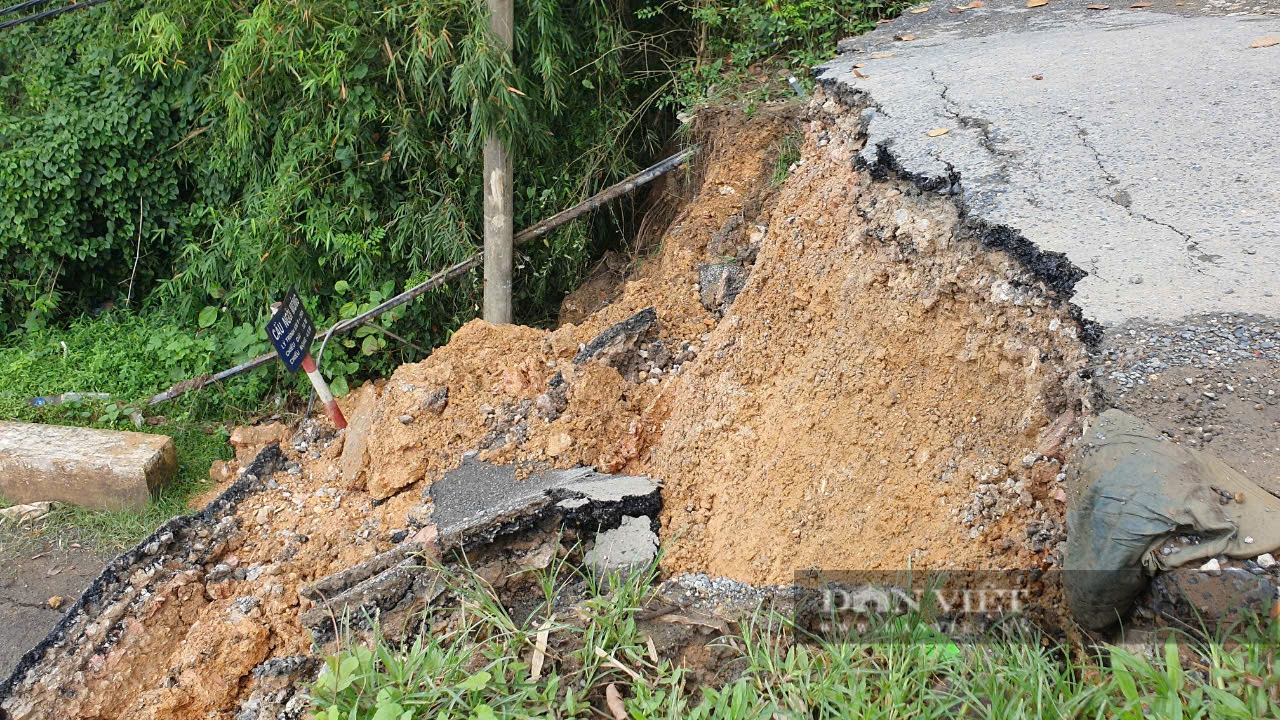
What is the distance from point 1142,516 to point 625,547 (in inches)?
56.5

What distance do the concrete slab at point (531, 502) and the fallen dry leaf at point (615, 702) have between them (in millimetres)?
640

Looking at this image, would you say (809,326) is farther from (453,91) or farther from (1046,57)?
(453,91)

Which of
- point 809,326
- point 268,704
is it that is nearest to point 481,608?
point 268,704

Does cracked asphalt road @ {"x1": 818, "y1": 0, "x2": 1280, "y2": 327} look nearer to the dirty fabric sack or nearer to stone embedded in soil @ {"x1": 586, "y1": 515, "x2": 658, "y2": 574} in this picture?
the dirty fabric sack

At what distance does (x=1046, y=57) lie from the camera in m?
3.82

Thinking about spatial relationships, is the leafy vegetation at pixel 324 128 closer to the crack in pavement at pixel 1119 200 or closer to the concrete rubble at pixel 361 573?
the crack in pavement at pixel 1119 200

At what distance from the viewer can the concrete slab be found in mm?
2742

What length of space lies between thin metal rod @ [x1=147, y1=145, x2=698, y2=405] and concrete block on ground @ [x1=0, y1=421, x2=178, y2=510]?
0.58 meters

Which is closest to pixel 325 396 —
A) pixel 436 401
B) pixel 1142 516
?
pixel 436 401

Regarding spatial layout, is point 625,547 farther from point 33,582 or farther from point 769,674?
point 33,582

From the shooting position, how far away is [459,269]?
17.5ft

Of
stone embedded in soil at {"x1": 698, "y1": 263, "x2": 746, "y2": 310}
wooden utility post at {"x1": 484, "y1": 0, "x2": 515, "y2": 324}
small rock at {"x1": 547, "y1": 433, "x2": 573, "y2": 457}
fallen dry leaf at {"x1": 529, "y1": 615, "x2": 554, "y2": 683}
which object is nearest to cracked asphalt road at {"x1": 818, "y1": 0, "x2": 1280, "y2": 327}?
stone embedded in soil at {"x1": 698, "y1": 263, "x2": 746, "y2": 310}

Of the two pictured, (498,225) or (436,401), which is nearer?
(436,401)

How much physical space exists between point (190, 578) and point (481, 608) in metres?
1.44
